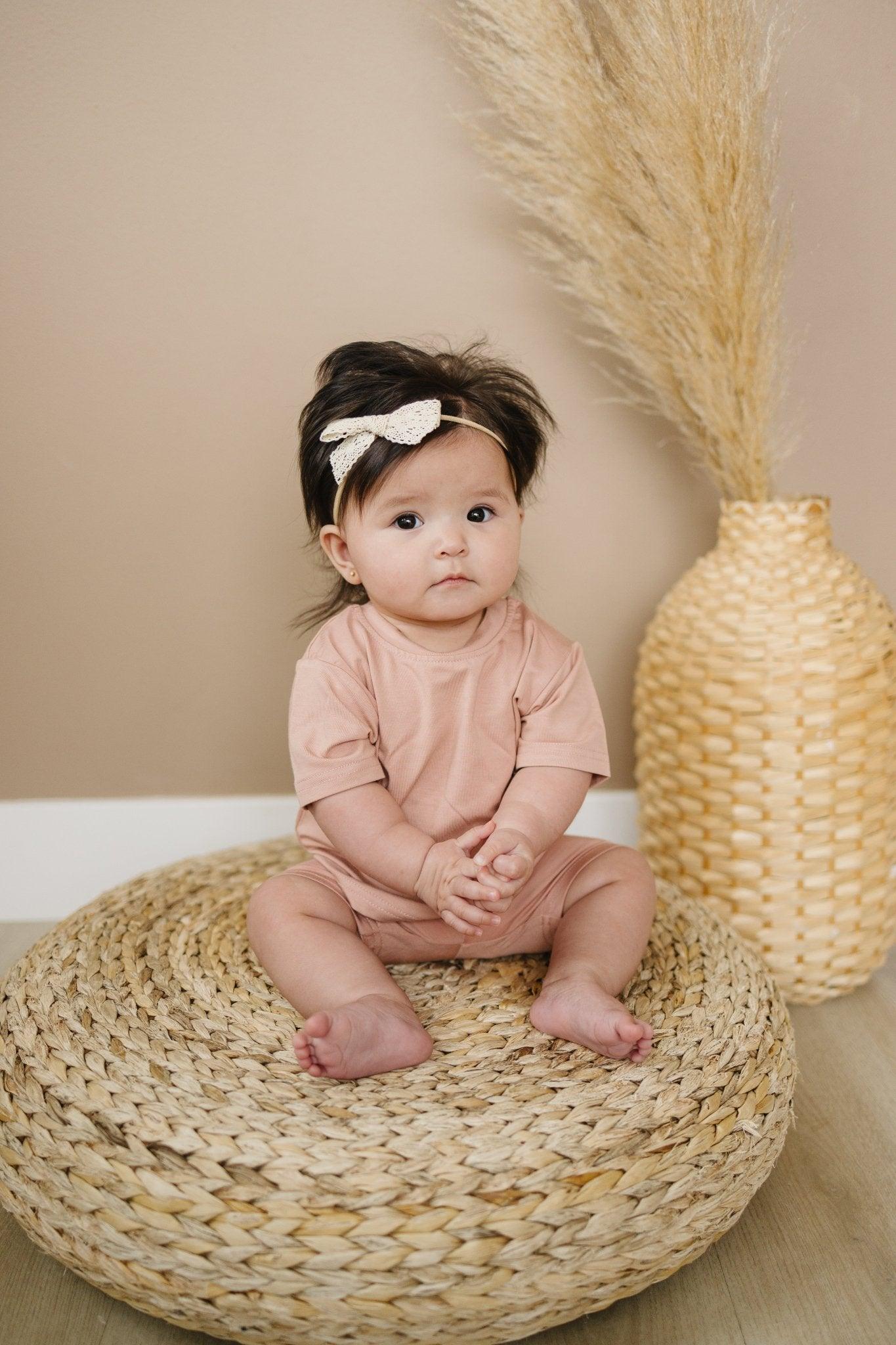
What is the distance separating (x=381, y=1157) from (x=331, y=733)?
1.37 feet

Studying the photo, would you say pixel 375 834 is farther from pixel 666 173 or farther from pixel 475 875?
pixel 666 173

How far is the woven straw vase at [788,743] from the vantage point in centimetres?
136

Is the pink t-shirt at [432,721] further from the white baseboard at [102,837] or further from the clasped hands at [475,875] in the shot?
the white baseboard at [102,837]

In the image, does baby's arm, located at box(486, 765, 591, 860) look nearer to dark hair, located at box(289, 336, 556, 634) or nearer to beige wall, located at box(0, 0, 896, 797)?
dark hair, located at box(289, 336, 556, 634)

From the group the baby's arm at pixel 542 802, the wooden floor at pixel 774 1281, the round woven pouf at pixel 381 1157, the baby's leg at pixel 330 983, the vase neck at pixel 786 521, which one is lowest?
the wooden floor at pixel 774 1281

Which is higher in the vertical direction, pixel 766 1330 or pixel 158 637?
pixel 158 637

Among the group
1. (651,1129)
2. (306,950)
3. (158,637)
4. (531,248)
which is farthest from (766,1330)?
(531,248)

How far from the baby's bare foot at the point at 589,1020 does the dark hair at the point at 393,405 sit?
0.51 m

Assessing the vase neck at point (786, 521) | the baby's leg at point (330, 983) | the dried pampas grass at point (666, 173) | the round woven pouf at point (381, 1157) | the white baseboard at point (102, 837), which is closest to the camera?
the round woven pouf at point (381, 1157)

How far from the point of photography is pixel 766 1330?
91 cm

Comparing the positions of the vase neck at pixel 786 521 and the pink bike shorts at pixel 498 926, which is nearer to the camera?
the pink bike shorts at pixel 498 926

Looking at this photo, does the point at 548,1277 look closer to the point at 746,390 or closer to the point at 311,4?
the point at 746,390

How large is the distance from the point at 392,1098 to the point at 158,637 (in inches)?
34.9

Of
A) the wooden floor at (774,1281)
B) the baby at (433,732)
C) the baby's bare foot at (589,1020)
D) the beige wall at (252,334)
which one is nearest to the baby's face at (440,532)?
the baby at (433,732)
